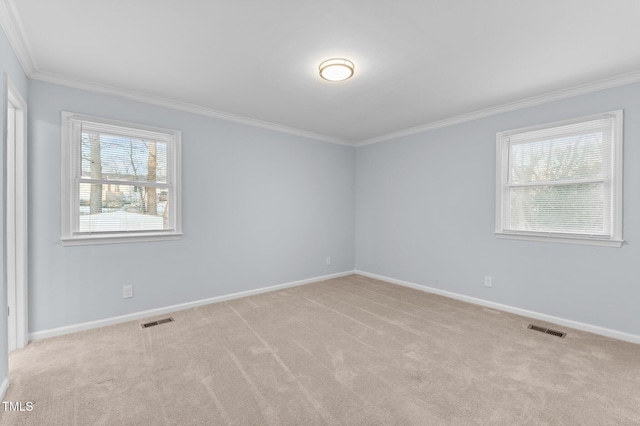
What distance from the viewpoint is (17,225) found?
2.64m

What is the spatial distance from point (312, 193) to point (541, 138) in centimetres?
320

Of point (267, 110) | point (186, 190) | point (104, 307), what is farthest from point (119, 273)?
point (267, 110)

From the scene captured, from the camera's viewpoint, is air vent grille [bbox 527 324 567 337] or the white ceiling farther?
air vent grille [bbox 527 324 567 337]

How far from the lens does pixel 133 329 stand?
3.07 metres

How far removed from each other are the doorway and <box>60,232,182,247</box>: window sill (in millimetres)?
345

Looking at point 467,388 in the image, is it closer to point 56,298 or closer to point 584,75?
point 584,75

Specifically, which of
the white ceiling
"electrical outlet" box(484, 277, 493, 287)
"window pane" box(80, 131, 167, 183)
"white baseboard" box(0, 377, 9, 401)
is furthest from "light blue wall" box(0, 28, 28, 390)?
"electrical outlet" box(484, 277, 493, 287)

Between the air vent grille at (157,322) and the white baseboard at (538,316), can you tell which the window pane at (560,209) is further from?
the air vent grille at (157,322)

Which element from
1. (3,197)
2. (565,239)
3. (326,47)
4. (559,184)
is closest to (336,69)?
(326,47)

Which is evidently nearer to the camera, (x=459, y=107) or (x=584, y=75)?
(x=584, y=75)

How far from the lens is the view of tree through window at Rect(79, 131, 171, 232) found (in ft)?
10.2

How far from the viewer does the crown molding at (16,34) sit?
192 cm

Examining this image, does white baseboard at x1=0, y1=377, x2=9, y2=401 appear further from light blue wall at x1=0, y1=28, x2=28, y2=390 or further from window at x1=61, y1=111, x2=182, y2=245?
window at x1=61, y1=111, x2=182, y2=245

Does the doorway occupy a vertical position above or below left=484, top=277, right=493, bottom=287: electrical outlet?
above
